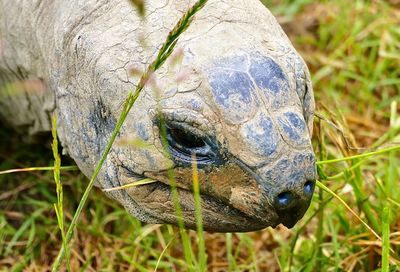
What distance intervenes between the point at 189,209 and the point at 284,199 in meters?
0.26

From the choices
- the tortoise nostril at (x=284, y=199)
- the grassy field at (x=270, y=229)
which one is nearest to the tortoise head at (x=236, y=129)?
the tortoise nostril at (x=284, y=199)

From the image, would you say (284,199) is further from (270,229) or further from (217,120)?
(270,229)

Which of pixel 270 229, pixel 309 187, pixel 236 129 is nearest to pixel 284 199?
pixel 309 187

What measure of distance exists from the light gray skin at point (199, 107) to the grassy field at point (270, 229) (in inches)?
13.5

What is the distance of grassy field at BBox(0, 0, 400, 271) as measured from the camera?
2.83m

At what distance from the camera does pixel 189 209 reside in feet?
7.03

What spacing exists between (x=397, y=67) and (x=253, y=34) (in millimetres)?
2195

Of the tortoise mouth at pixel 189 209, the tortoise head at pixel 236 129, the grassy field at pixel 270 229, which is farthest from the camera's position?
the grassy field at pixel 270 229

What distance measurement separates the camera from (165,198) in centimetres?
218

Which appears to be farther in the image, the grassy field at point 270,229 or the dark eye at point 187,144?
the grassy field at point 270,229

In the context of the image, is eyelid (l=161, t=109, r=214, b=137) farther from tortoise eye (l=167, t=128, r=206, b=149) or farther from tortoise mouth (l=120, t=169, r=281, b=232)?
tortoise mouth (l=120, t=169, r=281, b=232)

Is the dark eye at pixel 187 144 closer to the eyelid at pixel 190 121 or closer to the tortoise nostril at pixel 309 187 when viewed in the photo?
the eyelid at pixel 190 121

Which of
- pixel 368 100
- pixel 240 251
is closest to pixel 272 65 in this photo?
pixel 240 251

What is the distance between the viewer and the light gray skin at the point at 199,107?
6.42 feet
